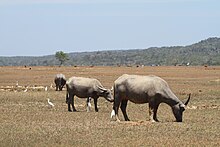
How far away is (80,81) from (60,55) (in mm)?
149562

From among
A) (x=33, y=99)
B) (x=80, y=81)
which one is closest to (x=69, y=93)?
(x=80, y=81)

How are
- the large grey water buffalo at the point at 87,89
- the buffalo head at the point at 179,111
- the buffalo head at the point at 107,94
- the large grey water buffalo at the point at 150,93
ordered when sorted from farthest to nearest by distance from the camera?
Result: the large grey water buffalo at the point at 87,89 < the buffalo head at the point at 107,94 < the buffalo head at the point at 179,111 < the large grey water buffalo at the point at 150,93

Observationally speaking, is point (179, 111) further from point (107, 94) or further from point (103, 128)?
point (107, 94)

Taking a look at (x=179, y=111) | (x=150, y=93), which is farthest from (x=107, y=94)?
(x=179, y=111)

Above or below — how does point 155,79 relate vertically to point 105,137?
A: above

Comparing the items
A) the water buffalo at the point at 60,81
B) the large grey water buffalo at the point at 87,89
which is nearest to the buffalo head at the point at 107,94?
the large grey water buffalo at the point at 87,89

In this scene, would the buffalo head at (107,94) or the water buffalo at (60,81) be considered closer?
the buffalo head at (107,94)

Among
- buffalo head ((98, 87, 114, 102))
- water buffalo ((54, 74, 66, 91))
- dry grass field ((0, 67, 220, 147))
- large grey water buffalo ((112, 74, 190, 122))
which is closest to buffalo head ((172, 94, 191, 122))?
large grey water buffalo ((112, 74, 190, 122))

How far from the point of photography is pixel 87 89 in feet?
111

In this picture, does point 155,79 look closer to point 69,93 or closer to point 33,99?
point 69,93

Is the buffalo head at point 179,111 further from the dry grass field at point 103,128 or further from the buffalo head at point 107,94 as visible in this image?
the buffalo head at point 107,94

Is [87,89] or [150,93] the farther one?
[87,89]

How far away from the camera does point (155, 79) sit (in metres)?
25.8

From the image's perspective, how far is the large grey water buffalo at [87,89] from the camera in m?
33.1
